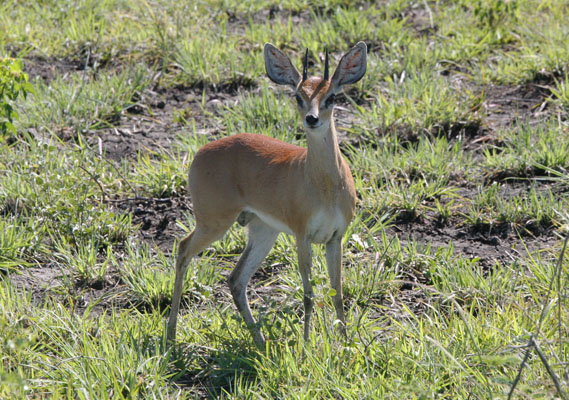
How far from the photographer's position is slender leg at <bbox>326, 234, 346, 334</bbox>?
5.05m

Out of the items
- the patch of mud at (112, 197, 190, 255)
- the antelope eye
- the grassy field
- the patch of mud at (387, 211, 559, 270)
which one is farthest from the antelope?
the patch of mud at (387, 211, 559, 270)

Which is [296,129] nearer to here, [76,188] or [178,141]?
[178,141]

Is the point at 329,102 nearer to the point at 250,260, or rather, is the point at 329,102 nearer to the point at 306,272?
the point at 306,272

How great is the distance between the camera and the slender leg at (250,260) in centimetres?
548

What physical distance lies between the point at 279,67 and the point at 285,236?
1534 mm

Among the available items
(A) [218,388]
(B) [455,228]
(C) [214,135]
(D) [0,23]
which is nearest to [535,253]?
(B) [455,228]

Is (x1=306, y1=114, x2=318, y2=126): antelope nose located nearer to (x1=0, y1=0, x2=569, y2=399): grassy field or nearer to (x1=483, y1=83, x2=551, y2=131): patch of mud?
(x1=0, y1=0, x2=569, y2=399): grassy field

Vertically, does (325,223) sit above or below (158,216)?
above

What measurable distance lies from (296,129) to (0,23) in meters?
4.02

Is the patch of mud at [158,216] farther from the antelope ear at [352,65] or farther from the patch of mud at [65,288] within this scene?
the antelope ear at [352,65]

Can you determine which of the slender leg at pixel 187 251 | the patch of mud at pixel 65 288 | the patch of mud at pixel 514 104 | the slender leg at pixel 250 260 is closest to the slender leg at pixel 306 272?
the slender leg at pixel 250 260

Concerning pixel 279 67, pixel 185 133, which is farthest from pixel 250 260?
pixel 185 133

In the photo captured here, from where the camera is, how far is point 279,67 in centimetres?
511

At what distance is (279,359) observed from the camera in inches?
181
